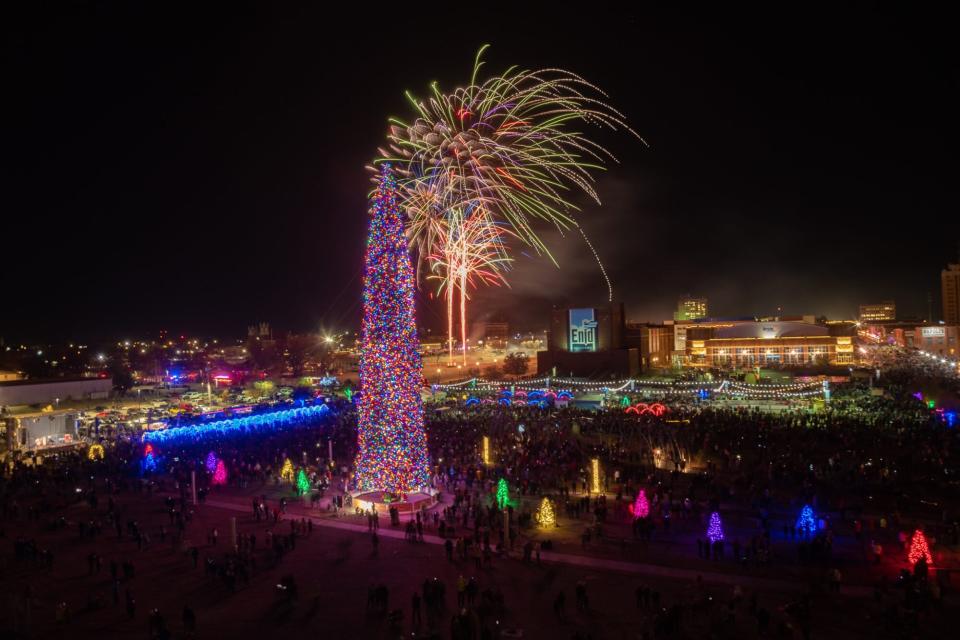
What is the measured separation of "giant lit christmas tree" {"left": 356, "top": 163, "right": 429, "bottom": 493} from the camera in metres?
16.4

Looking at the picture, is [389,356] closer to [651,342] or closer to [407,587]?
[407,587]

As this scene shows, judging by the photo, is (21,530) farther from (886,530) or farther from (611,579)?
(886,530)

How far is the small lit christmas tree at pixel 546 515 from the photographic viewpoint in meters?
16.0

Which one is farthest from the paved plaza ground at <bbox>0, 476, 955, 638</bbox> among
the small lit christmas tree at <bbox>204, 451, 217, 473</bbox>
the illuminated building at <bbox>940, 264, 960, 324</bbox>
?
the illuminated building at <bbox>940, 264, 960, 324</bbox>

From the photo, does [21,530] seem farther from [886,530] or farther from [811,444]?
[811,444]

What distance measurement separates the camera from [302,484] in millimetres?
19594

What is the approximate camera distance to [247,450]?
2527 centimetres

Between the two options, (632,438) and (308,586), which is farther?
(632,438)

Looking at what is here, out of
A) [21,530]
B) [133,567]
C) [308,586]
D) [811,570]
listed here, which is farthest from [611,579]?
[21,530]

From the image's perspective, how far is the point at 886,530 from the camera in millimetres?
14883

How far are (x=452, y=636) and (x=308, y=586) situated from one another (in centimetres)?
403

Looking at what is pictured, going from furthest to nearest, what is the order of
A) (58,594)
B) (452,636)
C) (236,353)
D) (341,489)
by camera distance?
(236,353) < (341,489) < (58,594) < (452,636)

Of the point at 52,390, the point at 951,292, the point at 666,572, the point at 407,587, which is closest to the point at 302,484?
the point at 407,587

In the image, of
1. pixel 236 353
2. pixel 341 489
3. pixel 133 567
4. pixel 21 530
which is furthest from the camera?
pixel 236 353
